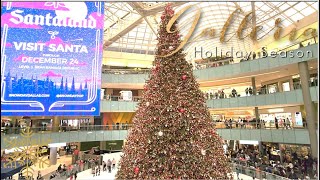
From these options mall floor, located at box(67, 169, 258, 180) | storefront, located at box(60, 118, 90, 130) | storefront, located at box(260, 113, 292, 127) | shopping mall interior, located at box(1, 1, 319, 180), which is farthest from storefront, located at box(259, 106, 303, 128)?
storefront, located at box(60, 118, 90, 130)

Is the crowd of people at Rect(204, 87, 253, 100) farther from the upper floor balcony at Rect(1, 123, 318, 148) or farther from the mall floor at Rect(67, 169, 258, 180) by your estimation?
the mall floor at Rect(67, 169, 258, 180)

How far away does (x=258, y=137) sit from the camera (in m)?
18.0

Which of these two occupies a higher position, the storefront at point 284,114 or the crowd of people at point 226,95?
the crowd of people at point 226,95

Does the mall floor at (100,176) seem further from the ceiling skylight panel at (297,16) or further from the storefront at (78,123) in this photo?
the ceiling skylight panel at (297,16)

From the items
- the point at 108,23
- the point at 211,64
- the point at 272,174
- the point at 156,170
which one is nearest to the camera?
the point at 156,170

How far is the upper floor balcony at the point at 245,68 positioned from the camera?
1548 centimetres

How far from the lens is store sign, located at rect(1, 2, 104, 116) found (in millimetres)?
5051

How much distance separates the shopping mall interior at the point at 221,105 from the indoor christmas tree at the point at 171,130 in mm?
51

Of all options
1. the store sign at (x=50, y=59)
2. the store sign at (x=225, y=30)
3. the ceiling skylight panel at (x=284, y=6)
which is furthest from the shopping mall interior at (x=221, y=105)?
the store sign at (x=50, y=59)

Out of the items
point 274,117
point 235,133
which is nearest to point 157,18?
point 235,133

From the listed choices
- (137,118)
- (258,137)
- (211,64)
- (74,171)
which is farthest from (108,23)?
(137,118)

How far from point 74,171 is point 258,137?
14.0 metres

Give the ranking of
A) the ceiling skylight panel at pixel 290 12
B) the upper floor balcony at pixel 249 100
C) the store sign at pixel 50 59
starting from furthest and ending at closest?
the ceiling skylight panel at pixel 290 12, the upper floor balcony at pixel 249 100, the store sign at pixel 50 59

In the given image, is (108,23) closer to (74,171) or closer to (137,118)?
(74,171)
